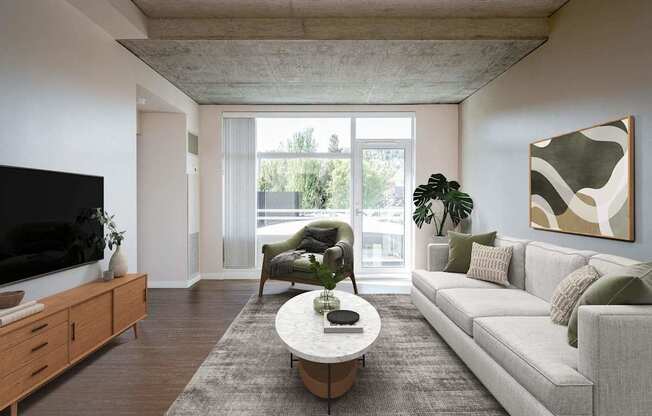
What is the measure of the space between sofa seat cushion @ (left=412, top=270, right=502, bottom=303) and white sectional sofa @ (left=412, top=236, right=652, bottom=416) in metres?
0.09

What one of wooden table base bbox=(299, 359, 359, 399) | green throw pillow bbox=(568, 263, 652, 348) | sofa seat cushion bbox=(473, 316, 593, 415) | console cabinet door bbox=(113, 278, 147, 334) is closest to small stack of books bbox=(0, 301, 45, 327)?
console cabinet door bbox=(113, 278, 147, 334)

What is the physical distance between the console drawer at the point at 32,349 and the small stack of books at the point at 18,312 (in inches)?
5.5

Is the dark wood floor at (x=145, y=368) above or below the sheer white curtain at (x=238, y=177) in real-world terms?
below

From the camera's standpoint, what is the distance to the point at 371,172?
5766 millimetres

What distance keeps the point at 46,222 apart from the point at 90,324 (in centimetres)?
80

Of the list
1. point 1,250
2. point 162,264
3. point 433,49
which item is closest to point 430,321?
point 433,49

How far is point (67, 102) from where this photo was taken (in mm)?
2695

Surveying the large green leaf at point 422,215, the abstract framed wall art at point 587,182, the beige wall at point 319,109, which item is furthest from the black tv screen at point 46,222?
the abstract framed wall art at point 587,182

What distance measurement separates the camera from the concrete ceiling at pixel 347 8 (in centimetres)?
307

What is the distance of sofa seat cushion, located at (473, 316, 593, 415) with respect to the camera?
157 cm

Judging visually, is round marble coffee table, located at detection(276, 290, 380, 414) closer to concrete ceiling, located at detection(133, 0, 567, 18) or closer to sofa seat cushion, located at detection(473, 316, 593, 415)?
sofa seat cushion, located at detection(473, 316, 593, 415)

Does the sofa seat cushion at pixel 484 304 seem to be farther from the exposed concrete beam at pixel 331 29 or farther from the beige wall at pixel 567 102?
the exposed concrete beam at pixel 331 29

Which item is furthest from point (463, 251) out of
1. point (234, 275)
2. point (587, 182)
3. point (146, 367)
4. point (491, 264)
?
point (234, 275)

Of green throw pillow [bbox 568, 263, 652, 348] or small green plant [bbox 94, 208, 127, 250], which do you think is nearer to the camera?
green throw pillow [bbox 568, 263, 652, 348]
